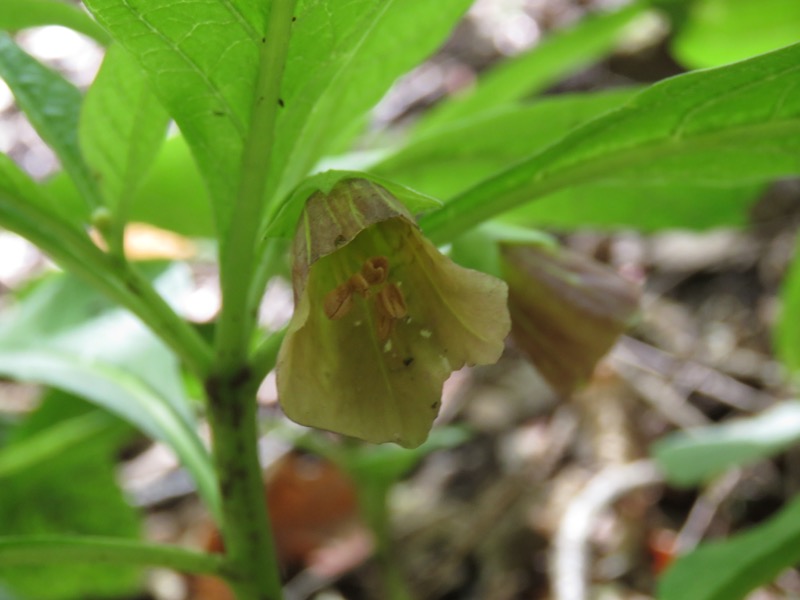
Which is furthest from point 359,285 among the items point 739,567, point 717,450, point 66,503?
point 66,503

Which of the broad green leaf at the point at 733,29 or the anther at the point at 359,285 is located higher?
the broad green leaf at the point at 733,29

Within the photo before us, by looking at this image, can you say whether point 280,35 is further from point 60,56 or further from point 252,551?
point 60,56

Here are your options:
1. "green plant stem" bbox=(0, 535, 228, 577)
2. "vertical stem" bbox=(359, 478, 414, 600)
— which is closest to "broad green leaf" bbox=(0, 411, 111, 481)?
"vertical stem" bbox=(359, 478, 414, 600)

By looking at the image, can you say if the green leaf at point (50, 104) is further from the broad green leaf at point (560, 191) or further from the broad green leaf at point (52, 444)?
the broad green leaf at point (52, 444)

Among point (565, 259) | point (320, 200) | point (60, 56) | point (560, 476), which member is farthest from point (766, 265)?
point (60, 56)

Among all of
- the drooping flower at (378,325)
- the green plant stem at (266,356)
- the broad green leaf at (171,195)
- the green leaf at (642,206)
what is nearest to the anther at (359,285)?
the drooping flower at (378,325)

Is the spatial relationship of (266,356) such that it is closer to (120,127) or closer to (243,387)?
(243,387)
